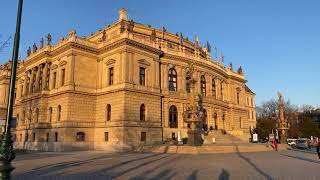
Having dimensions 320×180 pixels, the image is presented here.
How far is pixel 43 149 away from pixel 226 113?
3722 cm

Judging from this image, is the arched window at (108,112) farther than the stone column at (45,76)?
No

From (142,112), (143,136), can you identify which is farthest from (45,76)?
(143,136)

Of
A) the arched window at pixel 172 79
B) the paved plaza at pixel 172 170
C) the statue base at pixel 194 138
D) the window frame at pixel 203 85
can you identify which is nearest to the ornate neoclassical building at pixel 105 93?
the arched window at pixel 172 79

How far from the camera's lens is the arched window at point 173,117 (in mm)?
49156

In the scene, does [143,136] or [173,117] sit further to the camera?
[173,117]

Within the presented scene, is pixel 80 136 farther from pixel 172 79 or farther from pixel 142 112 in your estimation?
pixel 172 79

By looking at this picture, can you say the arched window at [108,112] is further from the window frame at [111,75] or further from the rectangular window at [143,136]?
the rectangular window at [143,136]

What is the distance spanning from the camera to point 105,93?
44.4m

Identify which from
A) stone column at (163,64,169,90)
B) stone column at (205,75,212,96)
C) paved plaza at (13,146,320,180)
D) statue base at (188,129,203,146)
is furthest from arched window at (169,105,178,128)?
paved plaza at (13,146,320,180)

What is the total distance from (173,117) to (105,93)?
41.1ft

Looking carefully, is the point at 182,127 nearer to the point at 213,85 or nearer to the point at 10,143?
the point at 213,85

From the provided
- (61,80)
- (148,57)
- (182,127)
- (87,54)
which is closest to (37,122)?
(61,80)

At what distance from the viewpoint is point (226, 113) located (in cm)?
6312

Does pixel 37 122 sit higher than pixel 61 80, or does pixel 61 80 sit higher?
pixel 61 80
